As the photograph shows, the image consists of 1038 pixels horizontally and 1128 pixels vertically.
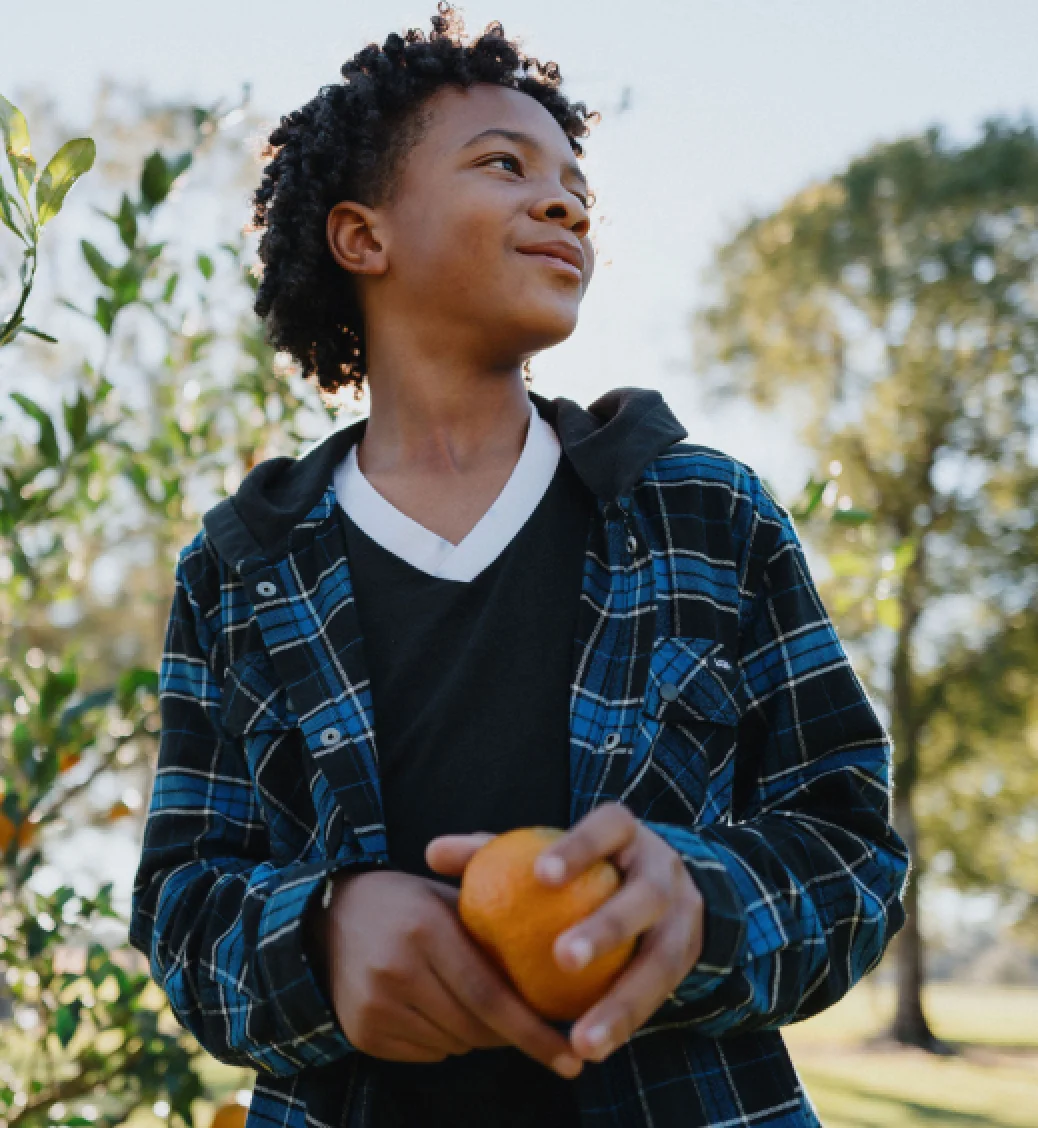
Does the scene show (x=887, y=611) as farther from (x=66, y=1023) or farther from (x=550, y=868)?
(x=550, y=868)

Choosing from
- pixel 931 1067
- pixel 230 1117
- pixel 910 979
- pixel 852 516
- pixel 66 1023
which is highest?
pixel 852 516

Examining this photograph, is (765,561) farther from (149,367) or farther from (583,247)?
(149,367)

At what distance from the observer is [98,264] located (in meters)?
2.54

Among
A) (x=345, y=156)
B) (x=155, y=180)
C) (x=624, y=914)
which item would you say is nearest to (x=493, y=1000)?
(x=624, y=914)

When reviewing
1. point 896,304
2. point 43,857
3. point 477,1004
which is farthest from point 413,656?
point 896,304

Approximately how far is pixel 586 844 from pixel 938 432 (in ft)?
51.1

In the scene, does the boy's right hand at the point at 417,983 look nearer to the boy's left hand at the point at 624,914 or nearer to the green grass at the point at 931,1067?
the boy's left hand at the point at 624,914

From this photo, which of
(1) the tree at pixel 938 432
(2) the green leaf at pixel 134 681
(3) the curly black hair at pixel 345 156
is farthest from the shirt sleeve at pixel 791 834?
(1) the tree at pixel 938 432

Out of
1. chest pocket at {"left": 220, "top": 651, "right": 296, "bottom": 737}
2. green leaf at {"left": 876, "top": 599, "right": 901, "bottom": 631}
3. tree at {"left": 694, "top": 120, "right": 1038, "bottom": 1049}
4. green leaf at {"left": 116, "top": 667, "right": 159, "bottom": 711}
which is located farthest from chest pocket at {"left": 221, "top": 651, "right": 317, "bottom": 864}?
tree at {"left": 694, "top": 120, "right": 1038, "bottom": 1049}

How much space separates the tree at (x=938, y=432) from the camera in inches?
599

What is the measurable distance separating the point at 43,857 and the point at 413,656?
132cm

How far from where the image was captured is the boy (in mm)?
1248

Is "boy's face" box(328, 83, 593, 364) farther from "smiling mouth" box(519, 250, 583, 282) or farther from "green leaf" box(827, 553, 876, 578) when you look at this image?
"green leaf" box(827, 553, 876, 578)

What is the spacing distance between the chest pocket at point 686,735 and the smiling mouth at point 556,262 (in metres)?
0.56
